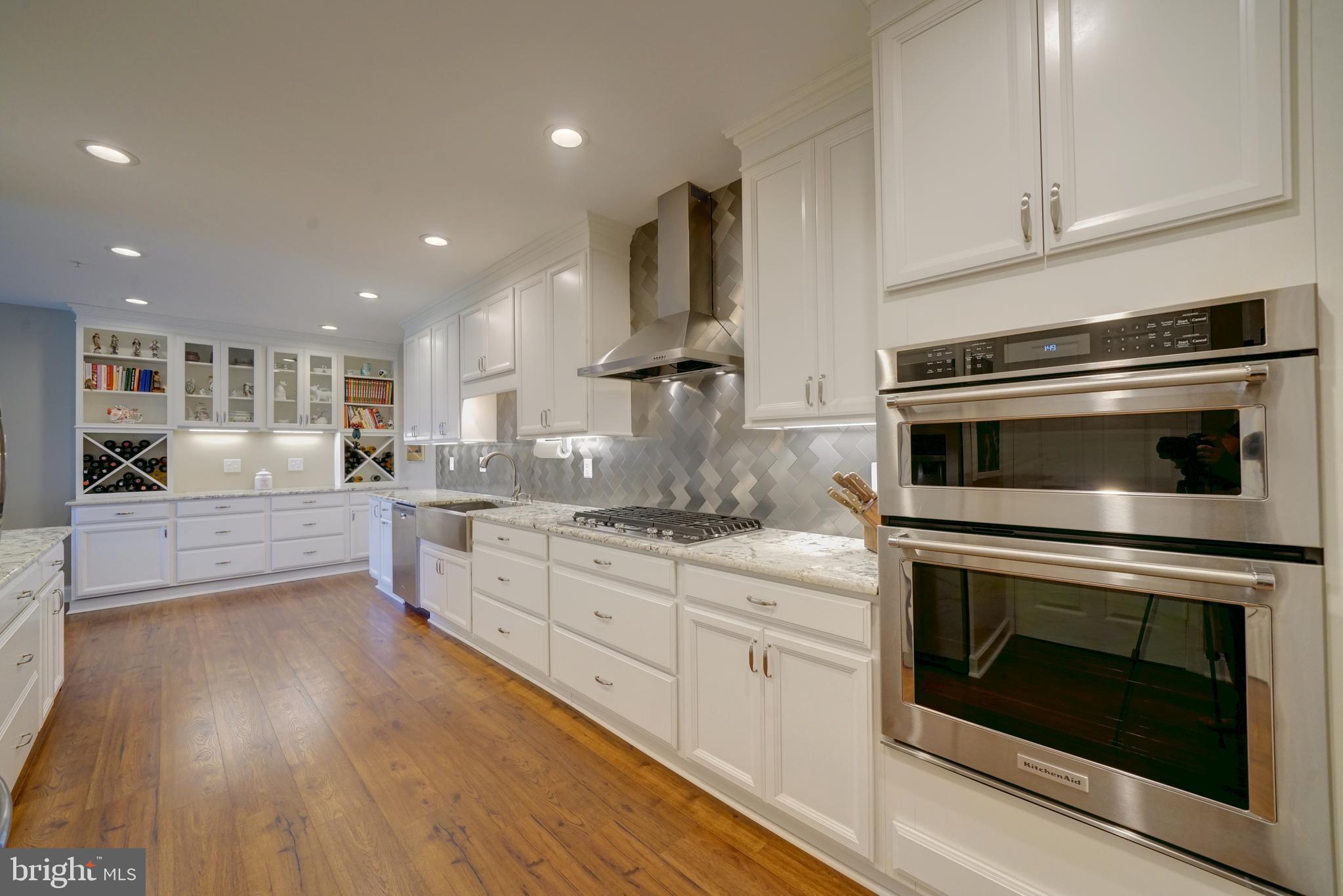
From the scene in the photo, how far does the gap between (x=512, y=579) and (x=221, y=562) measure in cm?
400

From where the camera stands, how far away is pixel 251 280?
410cm

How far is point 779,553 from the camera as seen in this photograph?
1.94 meters

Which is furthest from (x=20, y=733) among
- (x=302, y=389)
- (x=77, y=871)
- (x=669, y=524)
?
(x=302, y=389)

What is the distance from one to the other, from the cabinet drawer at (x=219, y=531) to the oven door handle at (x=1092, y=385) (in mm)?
6173

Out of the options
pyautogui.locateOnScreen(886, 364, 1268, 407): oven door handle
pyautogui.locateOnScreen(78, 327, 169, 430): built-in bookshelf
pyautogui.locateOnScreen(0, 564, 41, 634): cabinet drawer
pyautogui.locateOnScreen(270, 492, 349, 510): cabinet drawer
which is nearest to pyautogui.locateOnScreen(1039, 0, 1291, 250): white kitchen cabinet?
pyautogui.locateOnScreen(886, 364, 1268, 407): oven door handle

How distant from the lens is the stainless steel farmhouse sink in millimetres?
3549

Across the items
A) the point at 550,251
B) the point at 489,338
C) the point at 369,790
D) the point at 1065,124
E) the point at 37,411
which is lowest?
the point at 369,790

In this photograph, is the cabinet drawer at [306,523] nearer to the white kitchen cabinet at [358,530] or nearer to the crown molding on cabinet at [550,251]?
the white kitchen cabinet at [358,530]

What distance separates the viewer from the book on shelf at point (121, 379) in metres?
4.82

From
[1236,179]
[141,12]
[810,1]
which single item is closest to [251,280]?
[141,12]

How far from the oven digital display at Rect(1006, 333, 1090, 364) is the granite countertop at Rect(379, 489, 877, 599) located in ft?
2.32

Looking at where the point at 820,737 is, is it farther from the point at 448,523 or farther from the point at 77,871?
the point at 448,523

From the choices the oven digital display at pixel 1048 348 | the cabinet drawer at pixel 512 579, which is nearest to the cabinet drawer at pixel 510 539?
the cabinet drawer at pixel 512 579

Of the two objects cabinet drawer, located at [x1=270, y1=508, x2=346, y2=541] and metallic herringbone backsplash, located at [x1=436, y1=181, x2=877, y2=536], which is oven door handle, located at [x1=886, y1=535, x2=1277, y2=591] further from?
cabinet drawer, located at [x1=270, y1=508, x2=346, y2=541]
